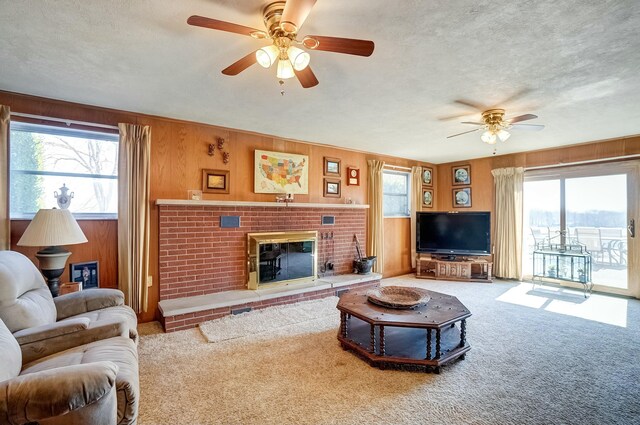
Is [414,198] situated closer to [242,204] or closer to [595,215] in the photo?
[595,215]

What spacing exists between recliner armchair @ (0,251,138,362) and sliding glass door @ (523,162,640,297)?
609cm

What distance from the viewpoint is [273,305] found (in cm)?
370

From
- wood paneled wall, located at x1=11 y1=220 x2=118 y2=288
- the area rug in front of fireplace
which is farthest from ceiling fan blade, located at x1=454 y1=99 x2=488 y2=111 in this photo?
wood paneled wall, located at x1=11 y1=220 x2=118 y2=288

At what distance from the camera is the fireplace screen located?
3.75 m

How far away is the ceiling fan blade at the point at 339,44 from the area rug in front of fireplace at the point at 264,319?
8.58 ft

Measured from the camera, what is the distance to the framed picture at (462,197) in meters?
5.92

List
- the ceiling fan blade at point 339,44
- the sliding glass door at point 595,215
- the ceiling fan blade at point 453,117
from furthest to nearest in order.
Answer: the sliding glass door at point 595,215 < the ceiling fan blade at point 453,117 < the ceiling fan blade at point 339,44

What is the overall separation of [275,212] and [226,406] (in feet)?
8.40

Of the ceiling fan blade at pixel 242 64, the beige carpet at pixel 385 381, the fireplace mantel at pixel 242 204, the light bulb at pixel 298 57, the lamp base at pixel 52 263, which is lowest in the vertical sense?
the beige carpet at pixel 385 381

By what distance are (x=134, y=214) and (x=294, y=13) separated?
107 inches

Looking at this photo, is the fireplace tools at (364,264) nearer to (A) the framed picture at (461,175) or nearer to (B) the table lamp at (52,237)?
(A) the framed picture at (461,175)

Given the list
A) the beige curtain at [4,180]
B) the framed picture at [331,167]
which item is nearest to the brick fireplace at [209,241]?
the framed picture at [331,167]

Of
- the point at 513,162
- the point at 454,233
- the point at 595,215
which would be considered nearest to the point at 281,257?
the point at 454,233

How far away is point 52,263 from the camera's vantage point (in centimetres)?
247
